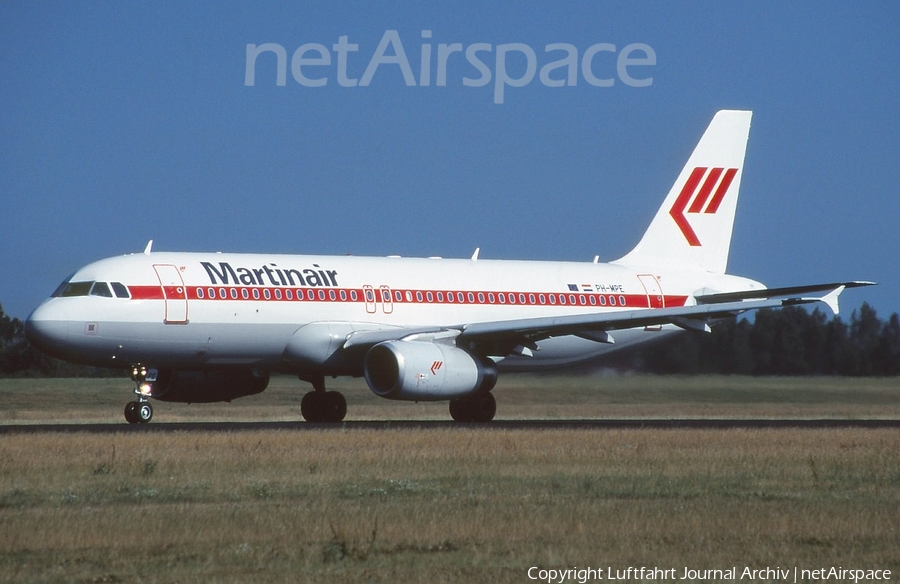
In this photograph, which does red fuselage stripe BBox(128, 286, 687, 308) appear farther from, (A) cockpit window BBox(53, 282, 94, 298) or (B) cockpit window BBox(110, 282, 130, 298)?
(A) cockpit window BBox(53, 282, 94, 298)

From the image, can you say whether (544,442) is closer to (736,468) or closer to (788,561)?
(736,468)

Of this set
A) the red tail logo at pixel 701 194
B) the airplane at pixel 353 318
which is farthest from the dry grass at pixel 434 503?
the red tail logo at pixel 701 194

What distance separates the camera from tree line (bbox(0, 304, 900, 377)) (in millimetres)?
41625

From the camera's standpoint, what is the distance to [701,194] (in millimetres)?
36844

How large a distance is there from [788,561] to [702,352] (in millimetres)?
31308

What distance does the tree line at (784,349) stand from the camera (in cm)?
4162

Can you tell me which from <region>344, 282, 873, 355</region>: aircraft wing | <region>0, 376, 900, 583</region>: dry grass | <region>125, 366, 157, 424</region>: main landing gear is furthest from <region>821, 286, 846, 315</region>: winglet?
<region>125, 366, 157, 424</region>: main landing gear

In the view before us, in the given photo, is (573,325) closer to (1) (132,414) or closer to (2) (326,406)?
(2) (326,406)

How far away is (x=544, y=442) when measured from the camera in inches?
875

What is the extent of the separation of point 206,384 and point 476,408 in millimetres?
5688

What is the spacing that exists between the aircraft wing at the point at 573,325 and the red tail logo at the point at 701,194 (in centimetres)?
650

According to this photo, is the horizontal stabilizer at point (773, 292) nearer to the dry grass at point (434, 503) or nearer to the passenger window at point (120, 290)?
the dry grass at point (434, 503)

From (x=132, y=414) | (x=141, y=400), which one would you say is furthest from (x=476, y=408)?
(x=132, y=414)

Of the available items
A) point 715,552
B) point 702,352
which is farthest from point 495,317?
point 715,552
